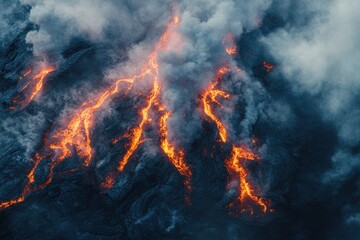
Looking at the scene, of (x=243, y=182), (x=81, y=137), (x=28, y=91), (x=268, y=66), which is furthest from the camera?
(x=268, y=66)

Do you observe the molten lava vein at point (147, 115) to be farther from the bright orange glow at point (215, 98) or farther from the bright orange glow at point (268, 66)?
the bright orange glow at point (268, 66)

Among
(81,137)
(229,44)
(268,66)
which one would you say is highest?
(229,44)

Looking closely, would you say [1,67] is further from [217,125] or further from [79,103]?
[217,125]

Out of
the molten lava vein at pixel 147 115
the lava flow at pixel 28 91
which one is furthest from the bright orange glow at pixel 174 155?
the lava flow at pixel 28 91

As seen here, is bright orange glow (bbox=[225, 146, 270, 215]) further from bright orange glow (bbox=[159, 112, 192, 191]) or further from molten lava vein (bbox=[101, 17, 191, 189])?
molten lava vein (bbox=[101, 17, 191, 189])

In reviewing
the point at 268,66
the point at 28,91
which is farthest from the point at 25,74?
the point at 268,66

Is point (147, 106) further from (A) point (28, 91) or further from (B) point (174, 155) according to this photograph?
(A) point (28, 91)
